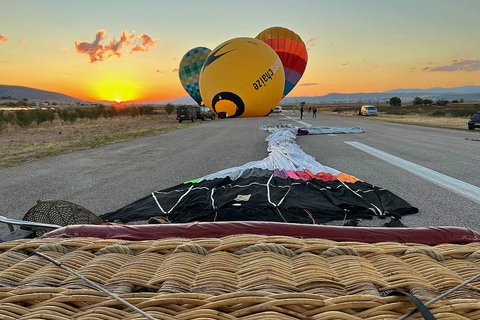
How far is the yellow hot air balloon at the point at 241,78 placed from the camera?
982cm

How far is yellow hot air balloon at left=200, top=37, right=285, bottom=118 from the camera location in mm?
9820

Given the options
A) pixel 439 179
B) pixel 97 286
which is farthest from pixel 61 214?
pixel 439 179

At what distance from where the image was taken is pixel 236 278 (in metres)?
0.84

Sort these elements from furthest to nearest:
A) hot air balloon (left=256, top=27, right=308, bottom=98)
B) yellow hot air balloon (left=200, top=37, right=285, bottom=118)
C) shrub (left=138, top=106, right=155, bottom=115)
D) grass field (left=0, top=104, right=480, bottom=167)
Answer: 1. shrub (left=138, top=106, right=155, bottom=115)
2. hot air balloon (left=256, top=27, right=308, bottom=98)
3. grass field (left=0, top=104, right=480, bottom=167)
4. yellow hot air balloon (left=200, top=37, right=285, bottom=118)

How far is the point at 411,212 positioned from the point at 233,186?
2.53 m

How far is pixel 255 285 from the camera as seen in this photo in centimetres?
81

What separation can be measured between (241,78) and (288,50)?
26.4 feet

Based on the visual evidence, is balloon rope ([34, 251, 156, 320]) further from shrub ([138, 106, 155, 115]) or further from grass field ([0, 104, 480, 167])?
shrub ([138, 106, 155, 115])

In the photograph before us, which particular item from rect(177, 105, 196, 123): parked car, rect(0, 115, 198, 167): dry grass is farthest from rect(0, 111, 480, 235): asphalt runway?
rect(177, 105, 196, 123): parked car

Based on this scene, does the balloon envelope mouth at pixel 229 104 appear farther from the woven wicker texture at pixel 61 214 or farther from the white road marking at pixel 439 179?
the woven wicker texture at pixel 61 214

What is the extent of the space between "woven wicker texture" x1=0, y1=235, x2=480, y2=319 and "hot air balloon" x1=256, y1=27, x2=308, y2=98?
16031mm

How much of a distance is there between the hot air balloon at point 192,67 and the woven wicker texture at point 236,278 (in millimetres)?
23919

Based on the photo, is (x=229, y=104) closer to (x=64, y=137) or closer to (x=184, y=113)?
(x=64, y=137)

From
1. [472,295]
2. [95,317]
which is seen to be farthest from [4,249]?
[472,295]
